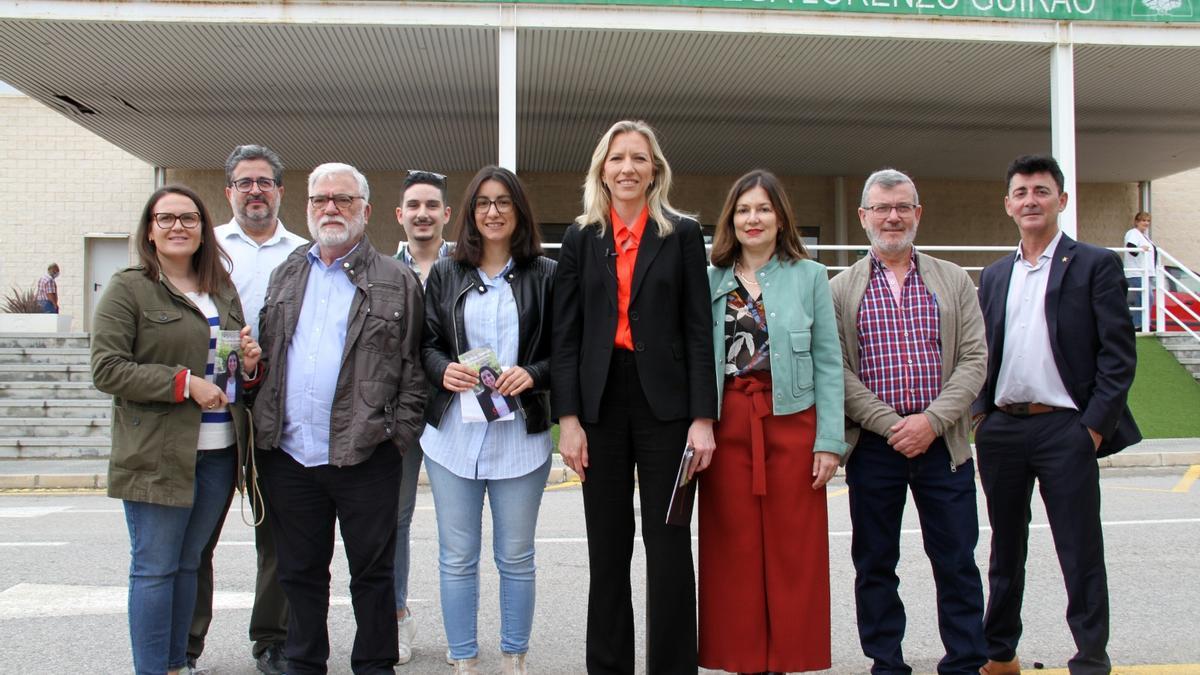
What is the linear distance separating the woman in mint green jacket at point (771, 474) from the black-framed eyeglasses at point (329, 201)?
158cm

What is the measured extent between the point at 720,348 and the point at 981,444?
1.35 m

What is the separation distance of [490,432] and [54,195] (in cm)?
2008

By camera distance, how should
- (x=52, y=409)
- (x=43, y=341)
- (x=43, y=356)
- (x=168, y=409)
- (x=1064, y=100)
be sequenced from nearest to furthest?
(x=168, y=409) < (x=52, y=409) < (x=1064, y=100) < (x=43, y=356) < (x=43, y=341)

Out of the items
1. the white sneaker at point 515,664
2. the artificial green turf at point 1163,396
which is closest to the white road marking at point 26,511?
the white sneaker at point 515,664

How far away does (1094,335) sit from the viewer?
3.81 m

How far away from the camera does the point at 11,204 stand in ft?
64.2

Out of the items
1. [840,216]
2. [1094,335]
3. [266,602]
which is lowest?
[266,602]

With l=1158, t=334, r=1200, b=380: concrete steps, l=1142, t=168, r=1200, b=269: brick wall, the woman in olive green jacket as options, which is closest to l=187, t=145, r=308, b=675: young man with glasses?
the woman in olive green jacket

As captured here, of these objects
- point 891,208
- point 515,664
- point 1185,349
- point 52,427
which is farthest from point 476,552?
point 1185,349

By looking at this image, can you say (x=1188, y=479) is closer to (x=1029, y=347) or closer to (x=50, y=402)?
(x=1029, y=347)

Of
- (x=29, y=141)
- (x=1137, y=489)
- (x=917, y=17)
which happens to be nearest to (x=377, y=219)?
(x=29, y=141)

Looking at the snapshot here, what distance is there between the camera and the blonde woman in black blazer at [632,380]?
3.49 m

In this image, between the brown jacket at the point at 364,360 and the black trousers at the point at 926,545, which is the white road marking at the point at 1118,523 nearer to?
the black trousers at the point at 926,545

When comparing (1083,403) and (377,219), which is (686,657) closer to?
(1083,403)
